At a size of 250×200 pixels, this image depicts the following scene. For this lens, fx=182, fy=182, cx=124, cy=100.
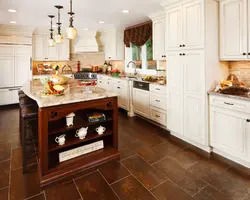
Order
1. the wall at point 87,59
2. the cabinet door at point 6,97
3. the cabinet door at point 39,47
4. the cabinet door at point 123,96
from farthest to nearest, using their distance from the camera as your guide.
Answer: the wall at point 87,59, the cabinet door at point 39,47, the cabinet door at point 6,97, the cabinet door at point 123,96

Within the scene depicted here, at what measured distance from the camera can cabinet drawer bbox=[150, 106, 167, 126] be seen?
142 inches

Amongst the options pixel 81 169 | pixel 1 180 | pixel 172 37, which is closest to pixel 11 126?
pixel 1 180

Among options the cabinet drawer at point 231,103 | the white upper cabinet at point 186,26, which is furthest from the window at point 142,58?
the cabinet drawer at point 231,103

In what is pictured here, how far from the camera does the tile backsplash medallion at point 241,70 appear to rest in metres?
2.76

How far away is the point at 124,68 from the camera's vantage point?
607 cm

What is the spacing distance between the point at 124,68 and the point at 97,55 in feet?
5.52

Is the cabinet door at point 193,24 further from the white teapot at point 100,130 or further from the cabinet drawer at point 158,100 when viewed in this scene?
the white teapot at point 100,130

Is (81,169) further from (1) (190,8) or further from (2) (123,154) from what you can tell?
(1) (190,8)

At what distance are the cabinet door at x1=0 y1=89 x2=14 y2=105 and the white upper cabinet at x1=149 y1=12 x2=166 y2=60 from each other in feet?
14.8

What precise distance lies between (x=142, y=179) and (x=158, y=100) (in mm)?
1890

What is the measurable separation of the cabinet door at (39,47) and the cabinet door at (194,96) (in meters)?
5.00

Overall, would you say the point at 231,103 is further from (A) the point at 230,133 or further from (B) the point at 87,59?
(B) the point at 87,59

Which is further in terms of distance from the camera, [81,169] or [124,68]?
[124,68]

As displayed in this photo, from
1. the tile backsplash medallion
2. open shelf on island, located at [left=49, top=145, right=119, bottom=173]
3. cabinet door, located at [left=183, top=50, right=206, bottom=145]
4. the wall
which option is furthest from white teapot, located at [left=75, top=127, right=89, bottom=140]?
the wall
